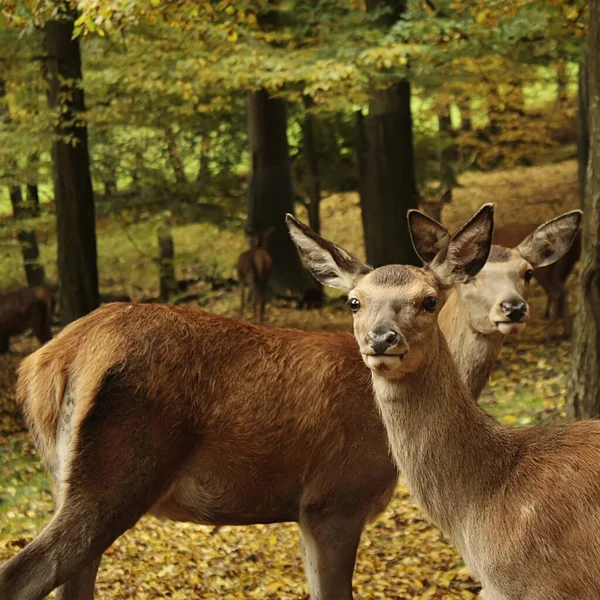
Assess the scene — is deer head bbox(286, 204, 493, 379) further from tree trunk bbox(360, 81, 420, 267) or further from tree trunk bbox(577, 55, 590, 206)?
tree trunk bbox(577, 55, 590, 206)

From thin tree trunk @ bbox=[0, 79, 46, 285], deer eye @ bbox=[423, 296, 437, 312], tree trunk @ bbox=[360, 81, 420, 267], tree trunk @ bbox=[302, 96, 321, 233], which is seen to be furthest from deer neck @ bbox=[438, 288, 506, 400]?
tree trunk @ bbox=[302, 96, 321, 233]

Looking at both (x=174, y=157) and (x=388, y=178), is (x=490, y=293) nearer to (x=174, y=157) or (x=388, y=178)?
(x=388, y=178)

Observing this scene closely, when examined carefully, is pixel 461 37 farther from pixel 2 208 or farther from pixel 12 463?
pixel 2 208

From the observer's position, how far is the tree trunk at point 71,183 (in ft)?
43.5

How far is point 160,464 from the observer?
511 cm

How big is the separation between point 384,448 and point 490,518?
123 centimetres

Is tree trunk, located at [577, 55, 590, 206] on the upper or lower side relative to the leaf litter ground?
upper

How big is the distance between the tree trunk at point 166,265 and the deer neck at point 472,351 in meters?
11.5

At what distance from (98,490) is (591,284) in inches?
166

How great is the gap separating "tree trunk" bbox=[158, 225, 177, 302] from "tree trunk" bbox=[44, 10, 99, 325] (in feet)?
11.7

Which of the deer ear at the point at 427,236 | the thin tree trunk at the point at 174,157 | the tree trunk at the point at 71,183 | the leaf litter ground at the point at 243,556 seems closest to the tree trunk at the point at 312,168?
the thin tree trunk at the point at 174,157

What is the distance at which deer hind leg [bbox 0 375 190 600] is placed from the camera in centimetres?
494

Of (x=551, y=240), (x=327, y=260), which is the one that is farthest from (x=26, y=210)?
(x=327, y=260)

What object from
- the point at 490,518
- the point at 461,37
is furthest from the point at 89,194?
the point at 490,518
